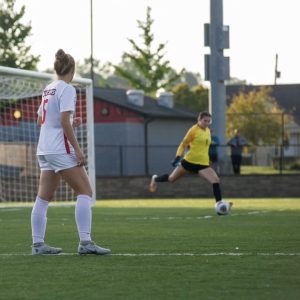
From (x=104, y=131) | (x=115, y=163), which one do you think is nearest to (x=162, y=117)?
(x=104, y=131)

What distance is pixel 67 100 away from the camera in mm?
9875

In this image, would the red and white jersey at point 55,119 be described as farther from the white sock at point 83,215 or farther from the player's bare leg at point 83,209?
the white sock at point 83,215

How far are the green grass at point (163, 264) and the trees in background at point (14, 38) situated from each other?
101 ft

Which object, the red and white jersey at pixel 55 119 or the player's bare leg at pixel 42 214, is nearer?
the red and white jersey at pixel 55 119

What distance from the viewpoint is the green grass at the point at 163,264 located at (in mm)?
7367

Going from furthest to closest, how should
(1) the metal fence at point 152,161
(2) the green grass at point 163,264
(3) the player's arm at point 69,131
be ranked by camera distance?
1. (1) the metal fence at point 152,161
2. (3) the player's arm at point 69,131
3. (2) the green grass at point 163,264

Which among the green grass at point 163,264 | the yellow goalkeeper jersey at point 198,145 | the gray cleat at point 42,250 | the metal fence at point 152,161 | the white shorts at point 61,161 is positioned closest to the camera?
the green grass at point 163,264

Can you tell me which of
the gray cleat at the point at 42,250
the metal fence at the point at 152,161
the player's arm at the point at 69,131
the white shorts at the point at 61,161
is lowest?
the gray cleat at the point at 42,250

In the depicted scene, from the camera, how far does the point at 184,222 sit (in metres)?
15.7

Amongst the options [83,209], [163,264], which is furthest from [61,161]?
[163,264]

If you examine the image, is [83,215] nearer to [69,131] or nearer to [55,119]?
[69,131]

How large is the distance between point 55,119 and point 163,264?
1.90m

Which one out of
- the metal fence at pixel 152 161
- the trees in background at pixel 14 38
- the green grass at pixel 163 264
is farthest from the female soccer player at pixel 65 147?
the trees in background at pixel 14 38

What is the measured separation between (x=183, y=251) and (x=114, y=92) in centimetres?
4516
